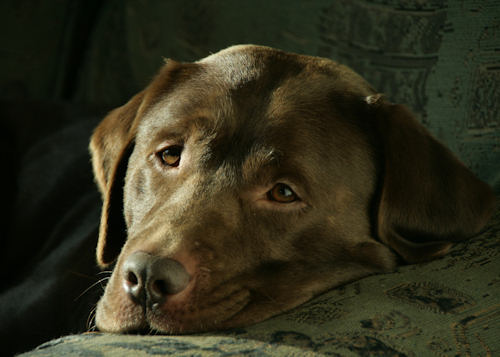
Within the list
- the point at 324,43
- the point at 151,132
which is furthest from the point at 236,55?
the point at 324,43

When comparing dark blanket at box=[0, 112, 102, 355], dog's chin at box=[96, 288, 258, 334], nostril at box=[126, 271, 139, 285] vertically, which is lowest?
dark blanket at box=[0, 112, 102, 355]

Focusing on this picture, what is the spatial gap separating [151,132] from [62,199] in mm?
1446

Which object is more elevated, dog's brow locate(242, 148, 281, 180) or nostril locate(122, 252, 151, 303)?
dog's brow locate(242, 148, 281, 180)

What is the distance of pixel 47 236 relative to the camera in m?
3.36

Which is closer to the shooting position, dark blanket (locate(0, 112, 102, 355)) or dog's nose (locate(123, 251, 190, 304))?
dog's nose (locate(123, 251, 190, 304))

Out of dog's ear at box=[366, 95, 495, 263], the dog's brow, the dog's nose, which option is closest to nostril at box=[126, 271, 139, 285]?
the dog's nose

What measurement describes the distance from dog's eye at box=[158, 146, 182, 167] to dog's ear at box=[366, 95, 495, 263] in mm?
756

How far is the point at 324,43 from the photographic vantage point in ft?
10.2

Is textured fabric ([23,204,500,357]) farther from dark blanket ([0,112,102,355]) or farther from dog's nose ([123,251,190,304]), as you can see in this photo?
dark blanket ([0,112,102,355])

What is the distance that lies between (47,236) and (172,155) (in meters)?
1.57

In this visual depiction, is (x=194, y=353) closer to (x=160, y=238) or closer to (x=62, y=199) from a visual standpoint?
(x=160, y=238)

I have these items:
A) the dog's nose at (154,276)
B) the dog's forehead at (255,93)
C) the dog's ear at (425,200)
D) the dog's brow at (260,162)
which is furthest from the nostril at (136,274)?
the dog's ear at (425,200)

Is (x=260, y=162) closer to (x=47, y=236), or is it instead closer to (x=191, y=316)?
(x=191, y=316)

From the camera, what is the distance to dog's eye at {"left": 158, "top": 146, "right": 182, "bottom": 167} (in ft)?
7.00
